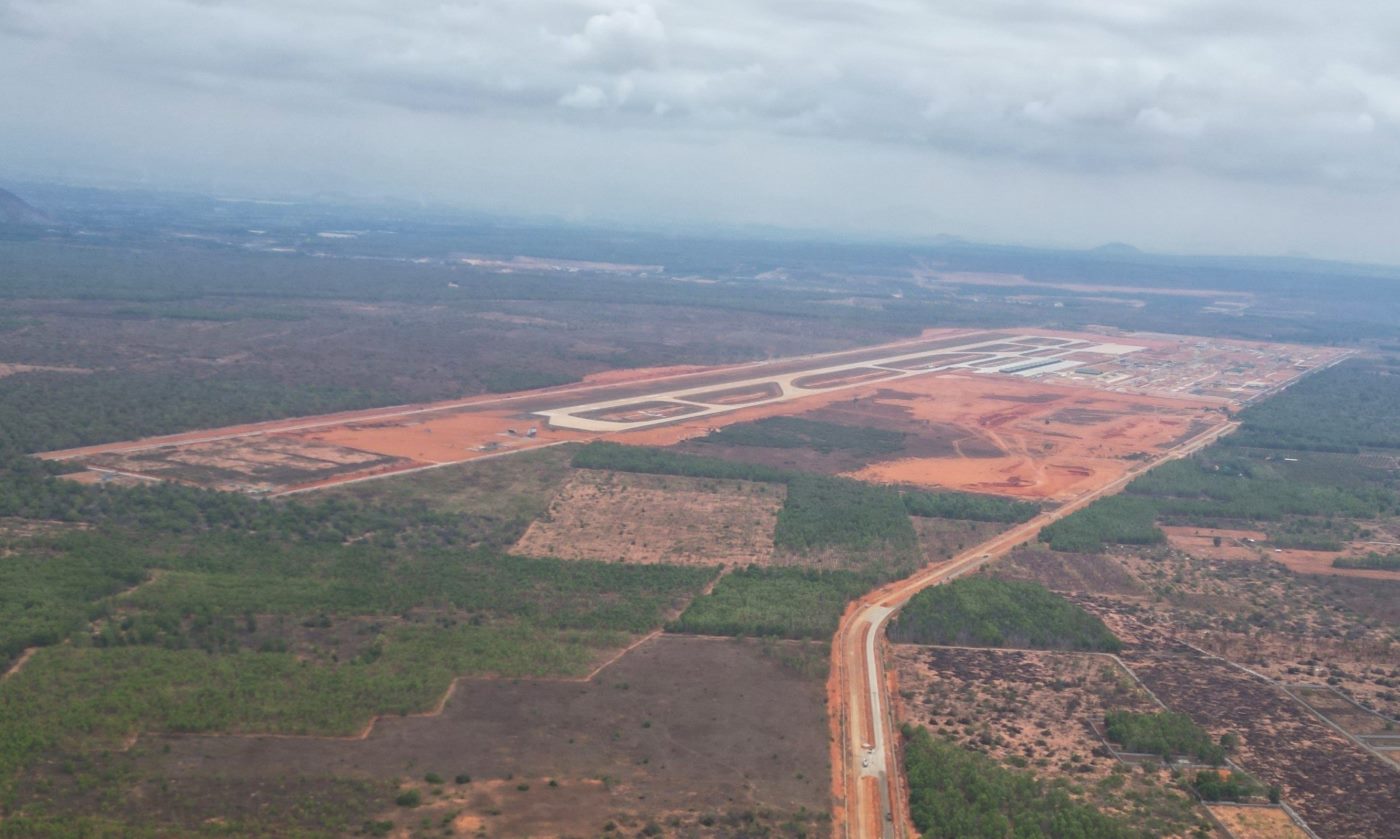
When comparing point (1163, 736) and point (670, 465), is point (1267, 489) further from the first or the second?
point (1163, 736)

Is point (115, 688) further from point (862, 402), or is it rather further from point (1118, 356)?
point (1118, 356)

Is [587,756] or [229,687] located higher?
[229,687]

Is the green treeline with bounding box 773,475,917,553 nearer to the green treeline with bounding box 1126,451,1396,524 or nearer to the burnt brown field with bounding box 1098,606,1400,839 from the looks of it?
the burnt brown field with bounding box 1098,606,1400,839

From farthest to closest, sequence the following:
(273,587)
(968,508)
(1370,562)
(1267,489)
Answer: (1267,489) → (968,508) → (1370,562) → (273,587)

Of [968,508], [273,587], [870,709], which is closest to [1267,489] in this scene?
[968,508]

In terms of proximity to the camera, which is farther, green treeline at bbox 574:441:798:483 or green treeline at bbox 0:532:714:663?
green treeline at bbox 574:441:798:483

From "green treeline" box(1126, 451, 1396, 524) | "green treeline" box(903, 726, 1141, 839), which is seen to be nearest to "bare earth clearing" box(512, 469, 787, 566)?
"green treeline" box(903, 726, 1141, 839)

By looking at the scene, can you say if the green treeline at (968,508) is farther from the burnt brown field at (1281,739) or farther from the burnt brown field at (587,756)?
the burnt brown field at (587,756)
